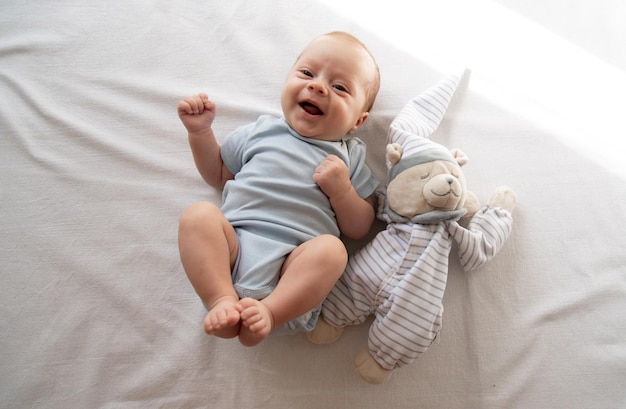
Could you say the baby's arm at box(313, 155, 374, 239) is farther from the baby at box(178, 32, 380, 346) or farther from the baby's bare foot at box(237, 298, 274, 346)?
the baby's bare foot at box(237, 298, 274, 346)

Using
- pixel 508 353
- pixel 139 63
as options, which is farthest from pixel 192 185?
pixel 508 353

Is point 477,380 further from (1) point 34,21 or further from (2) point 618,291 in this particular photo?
(1) point 34,21

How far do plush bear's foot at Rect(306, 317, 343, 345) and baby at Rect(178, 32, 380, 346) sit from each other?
29 millimetres

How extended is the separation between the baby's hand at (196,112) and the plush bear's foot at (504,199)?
64cm

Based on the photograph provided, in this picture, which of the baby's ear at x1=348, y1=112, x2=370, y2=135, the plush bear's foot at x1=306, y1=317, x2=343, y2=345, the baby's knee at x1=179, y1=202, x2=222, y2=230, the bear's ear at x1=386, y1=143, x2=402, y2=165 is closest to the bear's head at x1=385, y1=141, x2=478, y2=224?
the bear's ear at x1=386, y1=143, x2=402, y2=165

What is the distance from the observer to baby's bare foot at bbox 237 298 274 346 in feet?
2.38

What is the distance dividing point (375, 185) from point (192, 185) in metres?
0.41

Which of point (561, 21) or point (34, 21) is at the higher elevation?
point (561, 21)

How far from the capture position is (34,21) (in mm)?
1165

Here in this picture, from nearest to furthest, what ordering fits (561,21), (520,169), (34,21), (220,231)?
(220,231) < (520,169) < (34,21) < (561,21)

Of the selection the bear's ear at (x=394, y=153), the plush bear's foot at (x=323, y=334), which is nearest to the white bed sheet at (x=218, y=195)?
the plush bear's foot at (x=323, y=334)

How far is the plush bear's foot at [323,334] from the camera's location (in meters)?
0.89

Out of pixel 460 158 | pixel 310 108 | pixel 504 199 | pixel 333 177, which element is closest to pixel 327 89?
pixel 310 108

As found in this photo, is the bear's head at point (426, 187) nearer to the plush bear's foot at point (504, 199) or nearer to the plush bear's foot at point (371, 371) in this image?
the plush bear's foot at point (504, 199)
